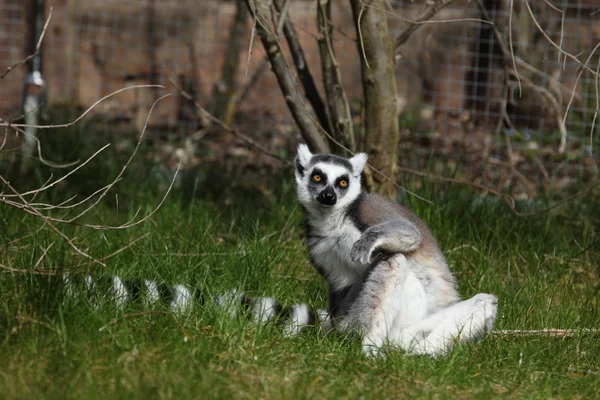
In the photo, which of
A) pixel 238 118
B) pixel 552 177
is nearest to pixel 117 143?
pixel 238 118

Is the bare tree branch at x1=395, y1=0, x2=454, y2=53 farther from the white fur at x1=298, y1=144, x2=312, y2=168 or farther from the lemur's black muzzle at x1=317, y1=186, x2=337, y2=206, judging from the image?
the lemur's black muzzle at x1=317, y1=186, x2=337, y2=206

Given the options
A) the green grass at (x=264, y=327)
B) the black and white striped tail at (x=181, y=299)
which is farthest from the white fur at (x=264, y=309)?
the green grass at (x=264, y=327)

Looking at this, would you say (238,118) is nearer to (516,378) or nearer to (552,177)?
(552,177)

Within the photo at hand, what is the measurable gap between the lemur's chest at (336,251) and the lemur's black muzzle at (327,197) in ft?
0.39

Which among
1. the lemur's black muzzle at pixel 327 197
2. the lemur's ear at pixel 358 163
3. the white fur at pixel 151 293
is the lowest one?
the white fur at pixel 151 293

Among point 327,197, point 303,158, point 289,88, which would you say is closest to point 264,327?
point 327,197

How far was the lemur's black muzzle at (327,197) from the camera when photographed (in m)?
3.69

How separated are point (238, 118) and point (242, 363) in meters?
5.30

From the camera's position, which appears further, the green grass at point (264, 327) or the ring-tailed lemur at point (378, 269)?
the ring-tailed lemur at point (378, 269)

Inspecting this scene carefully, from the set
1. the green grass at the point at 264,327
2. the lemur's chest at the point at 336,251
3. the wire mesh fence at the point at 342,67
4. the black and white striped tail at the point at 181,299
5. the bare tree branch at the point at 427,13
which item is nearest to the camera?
the green grass at the point at 264,327

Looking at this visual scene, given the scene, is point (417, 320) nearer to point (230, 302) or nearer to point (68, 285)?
point (230, 302)

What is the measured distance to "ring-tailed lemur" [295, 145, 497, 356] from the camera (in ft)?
11.1

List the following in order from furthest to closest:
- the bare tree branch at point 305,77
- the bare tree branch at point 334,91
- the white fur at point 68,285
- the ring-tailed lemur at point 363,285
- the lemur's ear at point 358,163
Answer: the bare tree branch at point 305,77 → the bare tree branch at point 334,91 → the lemur's ear at point 358,163 → the ring-tailed lemur at point 363,285 → the white fur at point 68,285

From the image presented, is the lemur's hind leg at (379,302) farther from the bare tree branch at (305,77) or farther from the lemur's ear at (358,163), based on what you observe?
the bare tree branch at (305,77)
